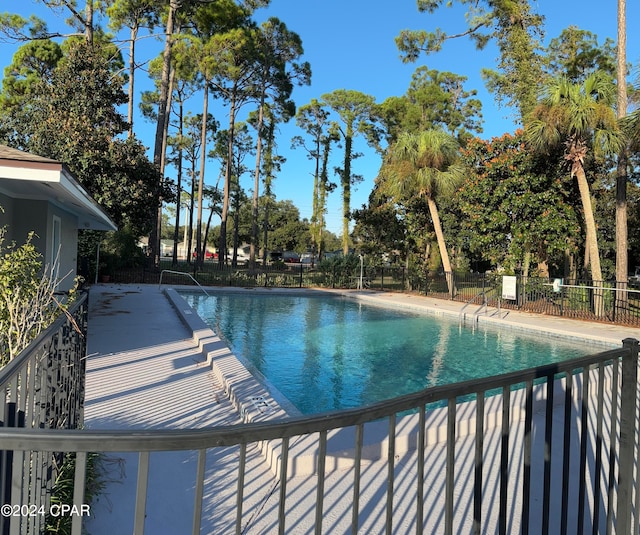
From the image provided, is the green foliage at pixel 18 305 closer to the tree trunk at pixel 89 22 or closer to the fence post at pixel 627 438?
the fence post at pixel 627 438

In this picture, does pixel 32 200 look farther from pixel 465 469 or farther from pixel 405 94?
pixel 405 94

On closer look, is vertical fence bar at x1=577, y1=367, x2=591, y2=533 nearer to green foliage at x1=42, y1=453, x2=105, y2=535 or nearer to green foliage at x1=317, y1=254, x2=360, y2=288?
green foliage at x1=42, y1=453, x2=105, y2=535

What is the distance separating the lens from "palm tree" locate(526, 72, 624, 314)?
469 inches

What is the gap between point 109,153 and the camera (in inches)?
601

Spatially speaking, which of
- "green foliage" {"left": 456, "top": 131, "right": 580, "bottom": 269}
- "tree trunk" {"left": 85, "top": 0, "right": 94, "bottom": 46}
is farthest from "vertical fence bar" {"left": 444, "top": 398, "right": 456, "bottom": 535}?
"tree trunk" {"left": 85, "top": 0, "right": 94, "bottom": 46}

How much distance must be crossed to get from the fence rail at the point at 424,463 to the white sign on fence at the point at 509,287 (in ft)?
33.7

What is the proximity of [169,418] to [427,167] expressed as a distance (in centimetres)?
1653

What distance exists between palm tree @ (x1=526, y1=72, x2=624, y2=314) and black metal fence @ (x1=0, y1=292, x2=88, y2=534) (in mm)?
13392

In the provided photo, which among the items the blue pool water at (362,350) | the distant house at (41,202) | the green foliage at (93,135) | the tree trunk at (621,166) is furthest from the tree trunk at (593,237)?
the green foliage at (93,135)

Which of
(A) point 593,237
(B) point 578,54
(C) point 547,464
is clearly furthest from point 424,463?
(B) point 578,54

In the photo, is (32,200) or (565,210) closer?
(32,200)

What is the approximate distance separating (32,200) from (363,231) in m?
20.0

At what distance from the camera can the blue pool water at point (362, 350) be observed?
655 cm

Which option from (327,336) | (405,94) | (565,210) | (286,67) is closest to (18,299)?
(327,336)
